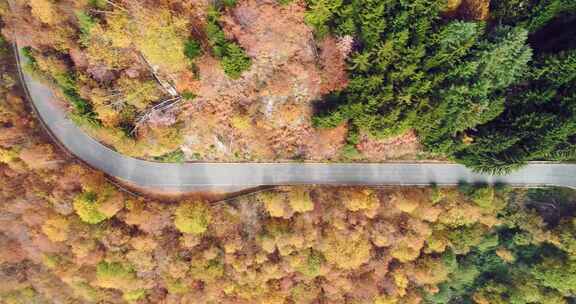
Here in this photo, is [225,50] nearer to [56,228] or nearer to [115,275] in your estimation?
[56,228]

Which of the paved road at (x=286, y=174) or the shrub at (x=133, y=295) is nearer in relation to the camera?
the paved road at (x=286, y=174)

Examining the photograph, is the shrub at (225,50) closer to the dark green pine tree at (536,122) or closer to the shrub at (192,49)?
the shrub at (192,49)

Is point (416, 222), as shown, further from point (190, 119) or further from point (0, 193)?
point (0, 193)

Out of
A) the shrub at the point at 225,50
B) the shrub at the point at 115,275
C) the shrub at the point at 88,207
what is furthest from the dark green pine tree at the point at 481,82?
the shrub at the point at 115,275

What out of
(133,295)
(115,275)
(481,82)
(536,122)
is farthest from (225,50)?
(536,122)

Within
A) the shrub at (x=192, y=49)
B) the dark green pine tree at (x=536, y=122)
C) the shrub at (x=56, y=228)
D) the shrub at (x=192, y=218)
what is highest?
the shrub at (x=192, y=49)

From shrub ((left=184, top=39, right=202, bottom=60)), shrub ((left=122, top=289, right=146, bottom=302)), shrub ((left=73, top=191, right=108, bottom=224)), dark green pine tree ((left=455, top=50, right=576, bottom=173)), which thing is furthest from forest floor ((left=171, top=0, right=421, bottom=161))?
shrub ((left=122, top=289, right=146, bottom=302))

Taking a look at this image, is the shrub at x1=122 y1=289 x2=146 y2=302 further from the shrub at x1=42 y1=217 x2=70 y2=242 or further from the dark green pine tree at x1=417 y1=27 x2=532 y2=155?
the dark green pine tree at x1=417 y1=27 x2=532 y2=155
